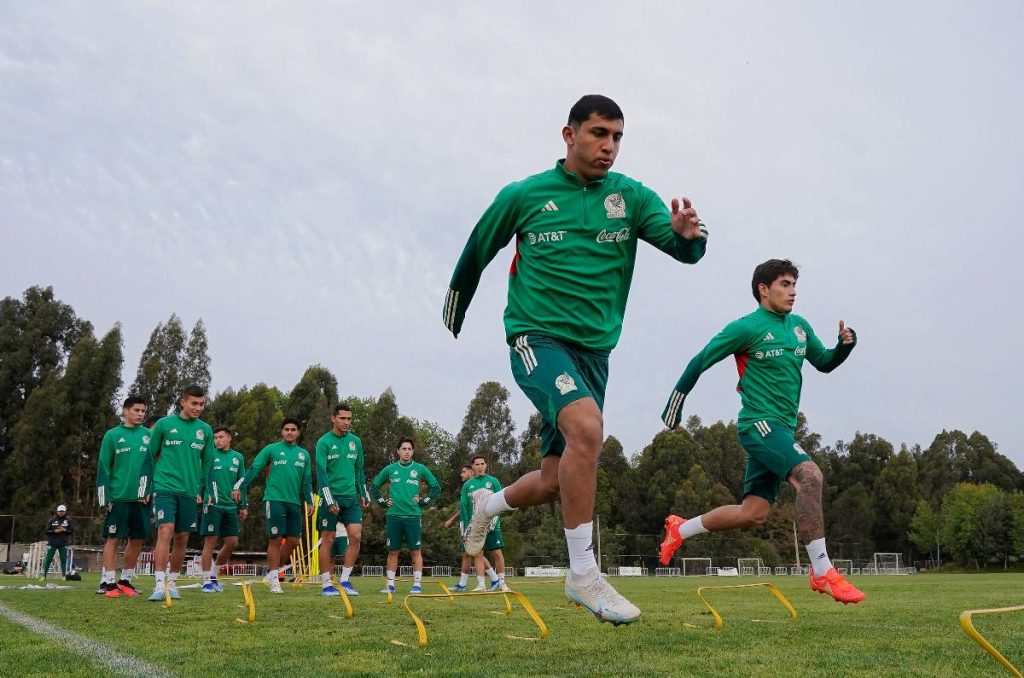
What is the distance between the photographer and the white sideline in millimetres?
4238

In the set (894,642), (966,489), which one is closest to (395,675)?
(894,642)

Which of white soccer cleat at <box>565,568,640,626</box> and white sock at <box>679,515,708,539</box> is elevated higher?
white sock at <box>679,515,708,539</box>

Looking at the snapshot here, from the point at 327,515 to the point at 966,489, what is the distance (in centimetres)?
8141

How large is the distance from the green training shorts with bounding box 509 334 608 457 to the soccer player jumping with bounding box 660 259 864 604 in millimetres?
3288

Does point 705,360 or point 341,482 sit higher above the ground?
point 705,360

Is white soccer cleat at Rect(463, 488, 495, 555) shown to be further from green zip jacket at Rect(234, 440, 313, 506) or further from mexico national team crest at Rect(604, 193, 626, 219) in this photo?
green zip jacket at Rect(234, 440, 313, 506)

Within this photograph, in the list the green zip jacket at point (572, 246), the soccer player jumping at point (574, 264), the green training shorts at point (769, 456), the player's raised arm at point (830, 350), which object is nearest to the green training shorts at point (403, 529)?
the green training shorts at point (769, 456)

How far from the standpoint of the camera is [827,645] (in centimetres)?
523

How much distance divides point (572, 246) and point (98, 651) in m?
3.70

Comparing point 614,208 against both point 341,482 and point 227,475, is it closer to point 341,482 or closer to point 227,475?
point 341,482

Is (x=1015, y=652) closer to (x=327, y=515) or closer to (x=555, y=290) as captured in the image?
(x=555, y=290)

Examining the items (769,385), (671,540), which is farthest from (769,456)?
(671,540)

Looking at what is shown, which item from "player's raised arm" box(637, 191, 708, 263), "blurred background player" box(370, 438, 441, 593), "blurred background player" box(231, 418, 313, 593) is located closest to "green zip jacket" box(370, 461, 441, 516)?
"blurred background player" box(370, 438, 441, 593)

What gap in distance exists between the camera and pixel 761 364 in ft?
26.9
